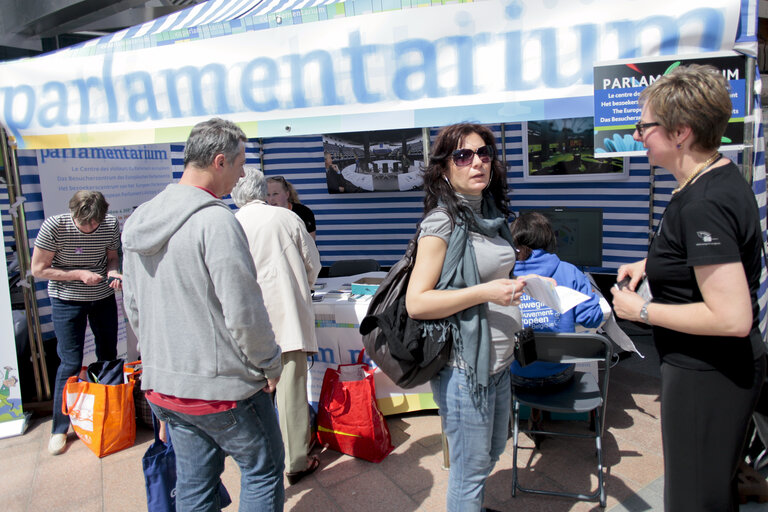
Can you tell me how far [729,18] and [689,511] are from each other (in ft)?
6.70

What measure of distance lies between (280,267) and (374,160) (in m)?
3.43

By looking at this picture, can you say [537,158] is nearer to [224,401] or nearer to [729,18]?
[729,18]

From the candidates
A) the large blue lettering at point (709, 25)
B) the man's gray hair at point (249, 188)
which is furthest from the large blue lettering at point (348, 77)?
the man's gray hair at point (249, 188)

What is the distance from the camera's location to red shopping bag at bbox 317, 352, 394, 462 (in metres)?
2.99

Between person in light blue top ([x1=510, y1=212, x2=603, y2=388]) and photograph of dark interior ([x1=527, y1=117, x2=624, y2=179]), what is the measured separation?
8.32 feet

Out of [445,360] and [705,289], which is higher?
[705,289]

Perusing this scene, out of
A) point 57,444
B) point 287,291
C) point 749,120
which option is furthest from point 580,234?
point 57,444

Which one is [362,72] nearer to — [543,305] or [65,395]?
[543,305]

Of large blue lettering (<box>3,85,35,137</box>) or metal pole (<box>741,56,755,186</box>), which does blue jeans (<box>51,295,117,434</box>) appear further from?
metal pole (<box>741,56,755,186</box>)

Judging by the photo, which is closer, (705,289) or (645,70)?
(705,289)

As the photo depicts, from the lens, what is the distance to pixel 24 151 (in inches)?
148

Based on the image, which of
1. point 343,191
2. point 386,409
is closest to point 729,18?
point 386,409

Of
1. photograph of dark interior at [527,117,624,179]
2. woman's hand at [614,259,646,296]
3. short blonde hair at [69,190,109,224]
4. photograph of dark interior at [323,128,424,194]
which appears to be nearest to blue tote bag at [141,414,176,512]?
short blonde hair at [69,190,109,224]

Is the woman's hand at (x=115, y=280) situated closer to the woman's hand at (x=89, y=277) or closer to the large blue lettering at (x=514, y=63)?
the woman's hand at (x=89, y=277)
